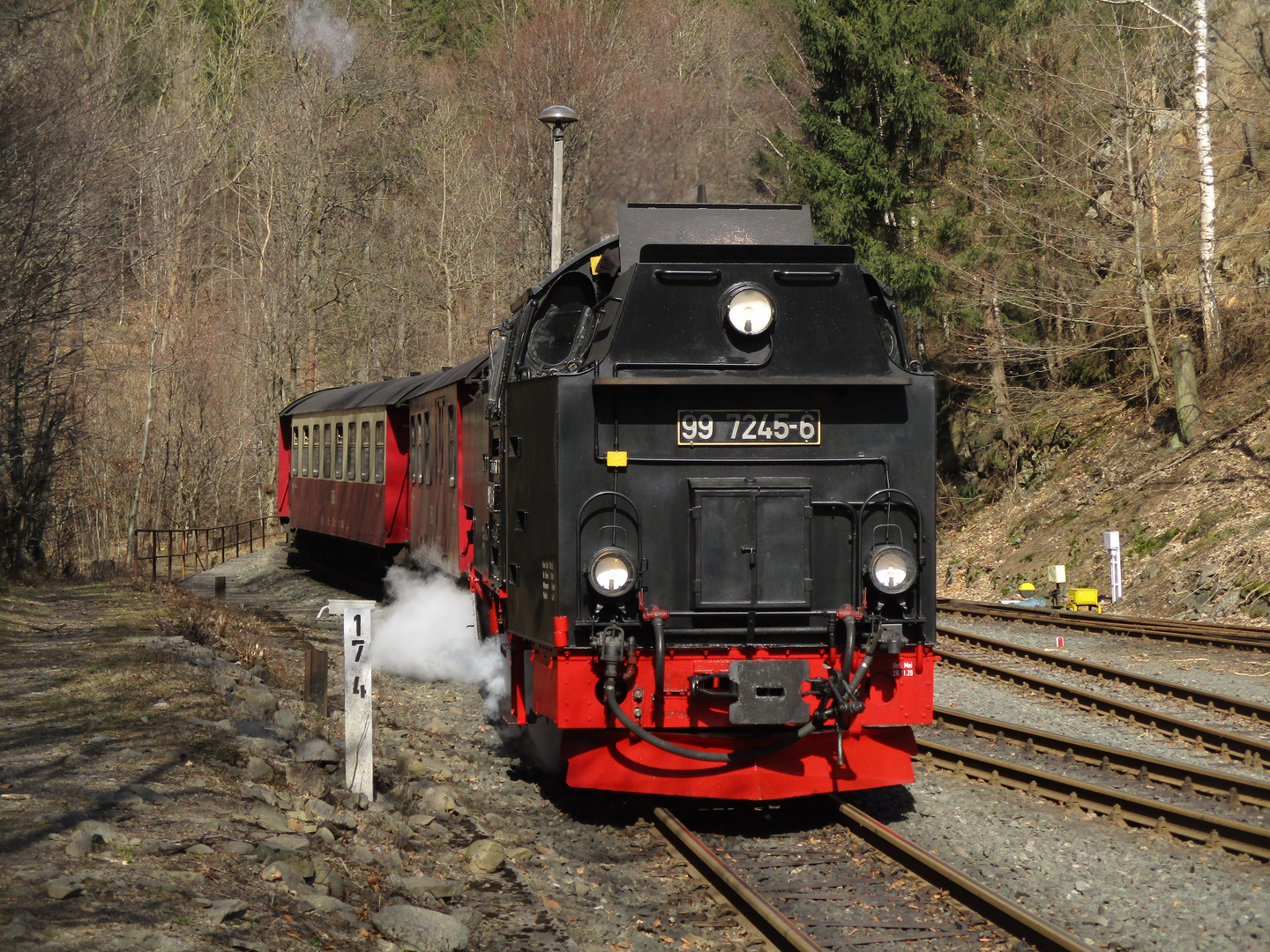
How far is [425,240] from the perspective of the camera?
43344 mm

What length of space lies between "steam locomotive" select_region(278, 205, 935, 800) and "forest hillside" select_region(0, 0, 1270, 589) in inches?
149

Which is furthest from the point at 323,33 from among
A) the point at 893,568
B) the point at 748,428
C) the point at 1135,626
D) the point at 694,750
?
the point at 694,750

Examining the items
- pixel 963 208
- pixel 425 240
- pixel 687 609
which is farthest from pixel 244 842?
pixel 425 240

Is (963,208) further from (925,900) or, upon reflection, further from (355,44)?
(355,44)

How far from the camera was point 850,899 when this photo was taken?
593 cm

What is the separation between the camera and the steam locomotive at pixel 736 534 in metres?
6.80

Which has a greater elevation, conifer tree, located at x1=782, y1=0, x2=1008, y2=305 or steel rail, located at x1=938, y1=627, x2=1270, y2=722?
conifer tree, located at x1=782, y1=0, x2=1008, y2=305

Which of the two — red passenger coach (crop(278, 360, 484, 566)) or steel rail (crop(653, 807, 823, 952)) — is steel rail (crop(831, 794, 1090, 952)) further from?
red passenger coach (crop(278, 360, 484, 566))

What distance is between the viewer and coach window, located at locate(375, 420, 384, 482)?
18.6 meters

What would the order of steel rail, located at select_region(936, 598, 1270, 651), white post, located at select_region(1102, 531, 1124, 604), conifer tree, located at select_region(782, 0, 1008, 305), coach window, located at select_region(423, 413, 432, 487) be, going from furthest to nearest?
conifer tree, located at select_region(782, 0, 1008, 305), white post, located at select_region(1102, 531, 1124, 604), coach window, located at select_region(423, 413, 432, 487), steel rail, located at select_region(936, 598, 1270, 651)

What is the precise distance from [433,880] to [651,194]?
104ft

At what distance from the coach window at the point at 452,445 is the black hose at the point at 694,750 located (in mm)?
7048

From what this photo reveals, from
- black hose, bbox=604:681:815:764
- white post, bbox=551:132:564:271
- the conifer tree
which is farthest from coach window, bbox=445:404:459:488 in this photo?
the conifer tree

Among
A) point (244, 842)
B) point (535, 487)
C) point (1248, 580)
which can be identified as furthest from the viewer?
point (1248, 580)
